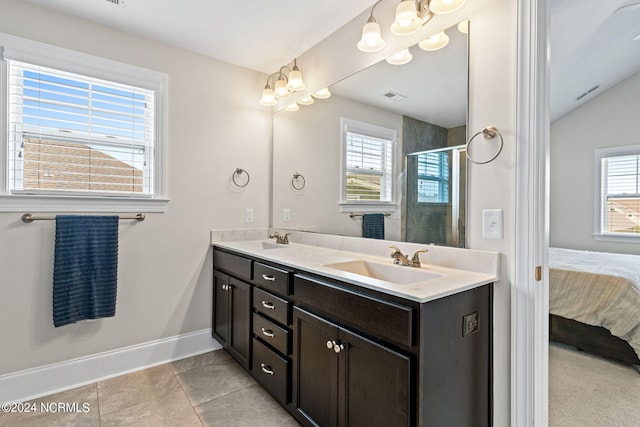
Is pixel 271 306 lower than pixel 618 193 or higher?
lower

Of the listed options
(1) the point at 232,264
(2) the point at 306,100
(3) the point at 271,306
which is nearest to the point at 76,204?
(1) the point at 232,264

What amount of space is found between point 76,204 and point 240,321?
1.33m

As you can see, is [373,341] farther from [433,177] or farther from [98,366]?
[98,366]

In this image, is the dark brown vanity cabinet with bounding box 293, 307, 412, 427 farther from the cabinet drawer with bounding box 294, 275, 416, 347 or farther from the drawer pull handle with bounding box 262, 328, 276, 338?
the drawer pull handle with bounding box 262, 328, 276, 338

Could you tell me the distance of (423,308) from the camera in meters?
1.12

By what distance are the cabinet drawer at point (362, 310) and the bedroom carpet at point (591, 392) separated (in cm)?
136

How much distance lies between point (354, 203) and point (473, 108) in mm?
988

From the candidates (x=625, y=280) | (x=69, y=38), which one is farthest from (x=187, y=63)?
(x=625, y=280)

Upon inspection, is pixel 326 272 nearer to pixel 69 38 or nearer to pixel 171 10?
pixel 171 10

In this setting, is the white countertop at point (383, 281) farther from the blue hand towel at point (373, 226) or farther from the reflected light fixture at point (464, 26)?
the reflected light fixture at point (464, 26)

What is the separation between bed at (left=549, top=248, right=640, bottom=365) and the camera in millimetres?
2326

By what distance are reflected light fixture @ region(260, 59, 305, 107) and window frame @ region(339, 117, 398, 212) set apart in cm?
50

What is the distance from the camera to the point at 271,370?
1882mm

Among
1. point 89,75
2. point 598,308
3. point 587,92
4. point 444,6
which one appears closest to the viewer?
point 444,6
